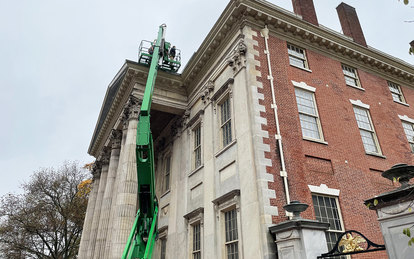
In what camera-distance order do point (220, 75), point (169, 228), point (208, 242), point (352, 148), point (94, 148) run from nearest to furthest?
point (208, 242) < point (352, 148) < point (220, 75) < point (169, 228) < point (94, 148)

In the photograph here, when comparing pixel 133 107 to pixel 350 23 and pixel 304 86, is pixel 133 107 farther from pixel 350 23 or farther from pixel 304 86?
pixel 350 23

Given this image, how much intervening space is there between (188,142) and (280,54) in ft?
24.3

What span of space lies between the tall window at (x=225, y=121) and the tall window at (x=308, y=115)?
131 inches

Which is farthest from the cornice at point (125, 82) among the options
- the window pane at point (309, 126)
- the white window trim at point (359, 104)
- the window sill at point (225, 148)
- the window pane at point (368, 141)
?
the window pane at point (368, 141)

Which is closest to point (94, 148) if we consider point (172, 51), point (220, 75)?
point (172, 51)

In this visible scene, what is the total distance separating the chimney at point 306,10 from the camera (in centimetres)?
1783

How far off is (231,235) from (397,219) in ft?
26.5

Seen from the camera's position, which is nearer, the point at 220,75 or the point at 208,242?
the point at 208,242

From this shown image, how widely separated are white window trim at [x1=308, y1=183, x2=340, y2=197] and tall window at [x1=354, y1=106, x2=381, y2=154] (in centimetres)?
378

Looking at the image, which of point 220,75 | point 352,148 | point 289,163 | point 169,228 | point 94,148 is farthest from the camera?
point 94,148

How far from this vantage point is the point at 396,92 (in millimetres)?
19547

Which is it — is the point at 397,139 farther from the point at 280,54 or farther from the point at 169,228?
the point at 169,228

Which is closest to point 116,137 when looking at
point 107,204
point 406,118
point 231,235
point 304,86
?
point 107,204

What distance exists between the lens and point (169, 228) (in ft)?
59.5
